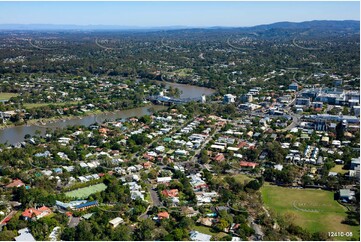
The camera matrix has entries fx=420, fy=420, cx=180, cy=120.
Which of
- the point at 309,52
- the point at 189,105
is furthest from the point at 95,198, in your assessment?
the point at 309,52

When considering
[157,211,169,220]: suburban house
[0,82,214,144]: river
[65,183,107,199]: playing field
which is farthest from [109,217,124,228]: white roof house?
[0,82,214,144]: river

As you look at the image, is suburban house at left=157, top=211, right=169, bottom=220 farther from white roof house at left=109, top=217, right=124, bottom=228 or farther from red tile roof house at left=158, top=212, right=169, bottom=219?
white roof house at left=109, top=217, right=124, bottom=228

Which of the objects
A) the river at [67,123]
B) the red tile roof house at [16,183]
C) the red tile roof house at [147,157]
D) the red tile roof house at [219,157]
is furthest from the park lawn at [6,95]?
the red tile roof house at [219,157]

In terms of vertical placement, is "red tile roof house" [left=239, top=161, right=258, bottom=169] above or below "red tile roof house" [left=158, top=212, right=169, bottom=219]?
below

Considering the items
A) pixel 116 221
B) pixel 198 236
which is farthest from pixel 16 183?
pixel 198 236

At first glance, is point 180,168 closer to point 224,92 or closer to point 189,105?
point 189,105
